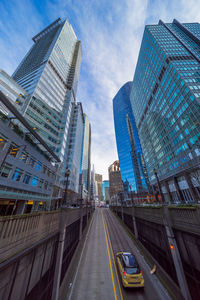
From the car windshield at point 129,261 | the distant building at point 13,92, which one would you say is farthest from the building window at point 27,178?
the car windshield at point 129,261

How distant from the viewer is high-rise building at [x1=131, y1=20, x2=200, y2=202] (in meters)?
32.9

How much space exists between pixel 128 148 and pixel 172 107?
56502 millimetres

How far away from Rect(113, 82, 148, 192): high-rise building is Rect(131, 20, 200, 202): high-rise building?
2623 cm

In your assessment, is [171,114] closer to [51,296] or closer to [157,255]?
[157,255]

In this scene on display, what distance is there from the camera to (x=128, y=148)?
95062 millimetres

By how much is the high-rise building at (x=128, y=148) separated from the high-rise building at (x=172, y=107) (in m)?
26.2

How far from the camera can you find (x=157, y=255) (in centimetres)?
1212

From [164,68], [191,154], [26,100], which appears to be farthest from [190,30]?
[26,100]

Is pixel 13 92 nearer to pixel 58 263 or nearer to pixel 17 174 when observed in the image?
pixel 17 174

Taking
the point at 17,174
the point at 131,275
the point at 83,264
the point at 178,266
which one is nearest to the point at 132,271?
the point at 131,275

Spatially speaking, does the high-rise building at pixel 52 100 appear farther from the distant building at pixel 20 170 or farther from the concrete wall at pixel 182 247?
the concrete wall at pixel 182 247

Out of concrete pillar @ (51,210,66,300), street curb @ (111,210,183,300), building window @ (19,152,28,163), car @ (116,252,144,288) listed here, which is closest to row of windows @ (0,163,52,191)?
building window @ (19,152,28,163)

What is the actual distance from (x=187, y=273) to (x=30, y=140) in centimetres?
3141

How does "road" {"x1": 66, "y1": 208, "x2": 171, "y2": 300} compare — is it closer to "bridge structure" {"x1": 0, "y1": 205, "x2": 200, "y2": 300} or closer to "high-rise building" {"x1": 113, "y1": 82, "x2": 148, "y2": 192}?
"bridge structure" {"x1": 0, "y1": 205, "x2": 200, "y2": 300}
